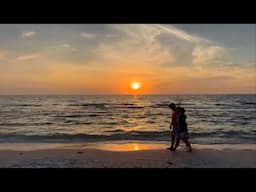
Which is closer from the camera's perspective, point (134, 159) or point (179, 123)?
point (134, 159)

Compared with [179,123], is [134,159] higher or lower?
lower

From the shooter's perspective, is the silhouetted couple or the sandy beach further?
the silhouetted couple

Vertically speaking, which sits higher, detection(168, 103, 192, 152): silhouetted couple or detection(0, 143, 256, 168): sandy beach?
detection(168, 103, 192, 152): silhouetted couple

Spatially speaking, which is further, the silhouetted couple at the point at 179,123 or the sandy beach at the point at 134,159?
the silhouetted couple at the point at 179,123

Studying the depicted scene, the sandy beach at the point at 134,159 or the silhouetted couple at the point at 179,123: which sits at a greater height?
the silhouetted couple at the point at 179,123
